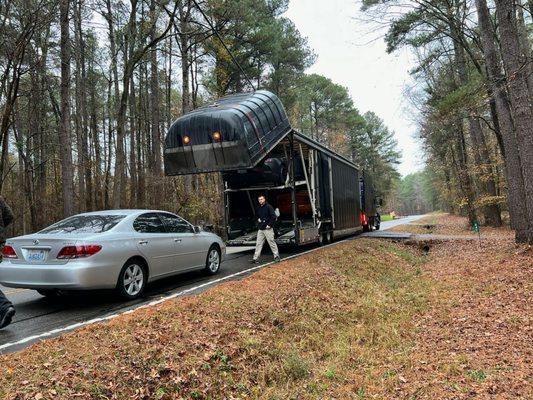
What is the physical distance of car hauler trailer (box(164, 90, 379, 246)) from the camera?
10367 mm

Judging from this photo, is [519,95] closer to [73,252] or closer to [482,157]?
[73,252]

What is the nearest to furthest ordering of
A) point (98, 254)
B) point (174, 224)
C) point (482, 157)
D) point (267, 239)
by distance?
point (98, 254), point (174, 224), point (267, 239), point (482, 157)

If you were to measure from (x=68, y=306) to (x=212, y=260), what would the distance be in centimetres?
361

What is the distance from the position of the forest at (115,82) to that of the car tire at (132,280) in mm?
9660

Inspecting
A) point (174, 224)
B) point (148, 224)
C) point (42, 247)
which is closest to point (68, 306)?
point (42, 247)

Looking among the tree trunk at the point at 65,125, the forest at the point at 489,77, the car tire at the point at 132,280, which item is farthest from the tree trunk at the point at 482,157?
the car tire at the point at 132,280

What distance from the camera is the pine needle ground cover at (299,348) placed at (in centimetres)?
420

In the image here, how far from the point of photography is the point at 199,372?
4.66 metres

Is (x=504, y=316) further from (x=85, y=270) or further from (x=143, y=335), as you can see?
(x=85, y=270)

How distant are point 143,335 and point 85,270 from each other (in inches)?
77.0

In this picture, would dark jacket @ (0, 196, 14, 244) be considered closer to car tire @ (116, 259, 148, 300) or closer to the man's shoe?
the man's shoe

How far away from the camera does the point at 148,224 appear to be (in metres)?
7.95

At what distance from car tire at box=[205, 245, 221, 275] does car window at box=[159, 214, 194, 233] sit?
92 cm

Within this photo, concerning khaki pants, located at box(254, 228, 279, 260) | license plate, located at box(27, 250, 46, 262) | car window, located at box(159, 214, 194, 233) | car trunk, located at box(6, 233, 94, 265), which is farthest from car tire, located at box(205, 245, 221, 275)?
license plate, located at box(27, 250, 46, 262)
